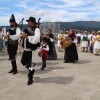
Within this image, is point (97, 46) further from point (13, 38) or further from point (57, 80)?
point (57, 80)

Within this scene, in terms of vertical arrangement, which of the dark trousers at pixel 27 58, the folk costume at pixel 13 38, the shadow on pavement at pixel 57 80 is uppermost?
the folk costume at pixel 13 38

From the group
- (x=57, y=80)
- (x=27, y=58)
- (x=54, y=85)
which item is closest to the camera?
(x=54, y=85)

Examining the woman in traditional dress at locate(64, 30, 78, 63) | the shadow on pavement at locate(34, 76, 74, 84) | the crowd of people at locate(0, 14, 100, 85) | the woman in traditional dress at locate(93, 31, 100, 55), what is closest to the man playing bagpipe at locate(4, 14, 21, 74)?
the crowd of people at locate(0, 14, 100, 85)

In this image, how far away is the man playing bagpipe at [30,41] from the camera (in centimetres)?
781

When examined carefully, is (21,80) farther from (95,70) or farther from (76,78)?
(95,70)

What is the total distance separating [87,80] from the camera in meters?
8.58

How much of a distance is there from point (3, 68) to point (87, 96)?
190 inches

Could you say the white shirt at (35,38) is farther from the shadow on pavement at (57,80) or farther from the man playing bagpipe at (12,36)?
the man playing bagpipe at (12,36)

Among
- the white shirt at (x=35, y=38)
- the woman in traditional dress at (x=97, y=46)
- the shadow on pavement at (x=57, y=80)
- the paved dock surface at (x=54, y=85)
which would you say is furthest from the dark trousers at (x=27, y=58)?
the woman in traditional dress at (x=97, y=46)

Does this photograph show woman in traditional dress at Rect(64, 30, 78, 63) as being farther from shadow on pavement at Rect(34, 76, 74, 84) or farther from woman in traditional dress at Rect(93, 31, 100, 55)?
woman in traditional dress at Rect(93, 31, 100, 55)

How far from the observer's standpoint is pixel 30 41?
7.86 meters

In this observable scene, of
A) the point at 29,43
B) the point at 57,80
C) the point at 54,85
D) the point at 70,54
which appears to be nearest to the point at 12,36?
the point at 29,43

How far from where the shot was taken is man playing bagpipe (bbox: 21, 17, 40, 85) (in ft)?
25.6

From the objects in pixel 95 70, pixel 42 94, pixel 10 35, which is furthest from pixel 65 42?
pixel 42 94
